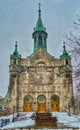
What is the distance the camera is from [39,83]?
143 ft

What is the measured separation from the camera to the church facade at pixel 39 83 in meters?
42.2

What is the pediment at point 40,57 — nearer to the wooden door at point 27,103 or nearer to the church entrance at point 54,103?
the wooden door at point 27,103

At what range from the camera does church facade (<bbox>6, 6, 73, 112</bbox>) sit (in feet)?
138

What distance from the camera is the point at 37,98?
140ft

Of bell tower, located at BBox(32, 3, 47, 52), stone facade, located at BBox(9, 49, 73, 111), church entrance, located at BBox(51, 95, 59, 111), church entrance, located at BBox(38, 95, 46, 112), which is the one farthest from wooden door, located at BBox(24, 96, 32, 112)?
bell tower, located at BBox(32, 3, 47, 52)

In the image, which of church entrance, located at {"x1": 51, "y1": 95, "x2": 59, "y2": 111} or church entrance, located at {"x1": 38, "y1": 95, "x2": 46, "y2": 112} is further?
church entrance, located at {"x1": 38, "y1": 95, "x2": 46, "y2": 112}

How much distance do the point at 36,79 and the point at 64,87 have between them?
477 cm

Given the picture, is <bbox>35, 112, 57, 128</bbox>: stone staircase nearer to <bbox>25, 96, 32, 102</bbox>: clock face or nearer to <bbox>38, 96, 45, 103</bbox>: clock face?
<bbox>38, 96, 45, 103</bbox>: clock face

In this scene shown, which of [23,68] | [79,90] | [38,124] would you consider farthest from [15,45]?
[79,90]

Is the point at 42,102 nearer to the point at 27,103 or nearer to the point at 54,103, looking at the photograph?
the point at 54,103

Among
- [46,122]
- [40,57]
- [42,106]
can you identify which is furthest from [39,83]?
[46,122]

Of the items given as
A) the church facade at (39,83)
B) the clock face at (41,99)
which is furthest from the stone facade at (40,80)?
the clock face at (41,99)

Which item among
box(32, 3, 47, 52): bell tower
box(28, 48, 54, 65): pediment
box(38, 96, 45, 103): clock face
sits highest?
box(32, 3, 47, 52): bell tower

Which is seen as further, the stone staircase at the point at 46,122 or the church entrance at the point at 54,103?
the church entrance at the point at 54,103
